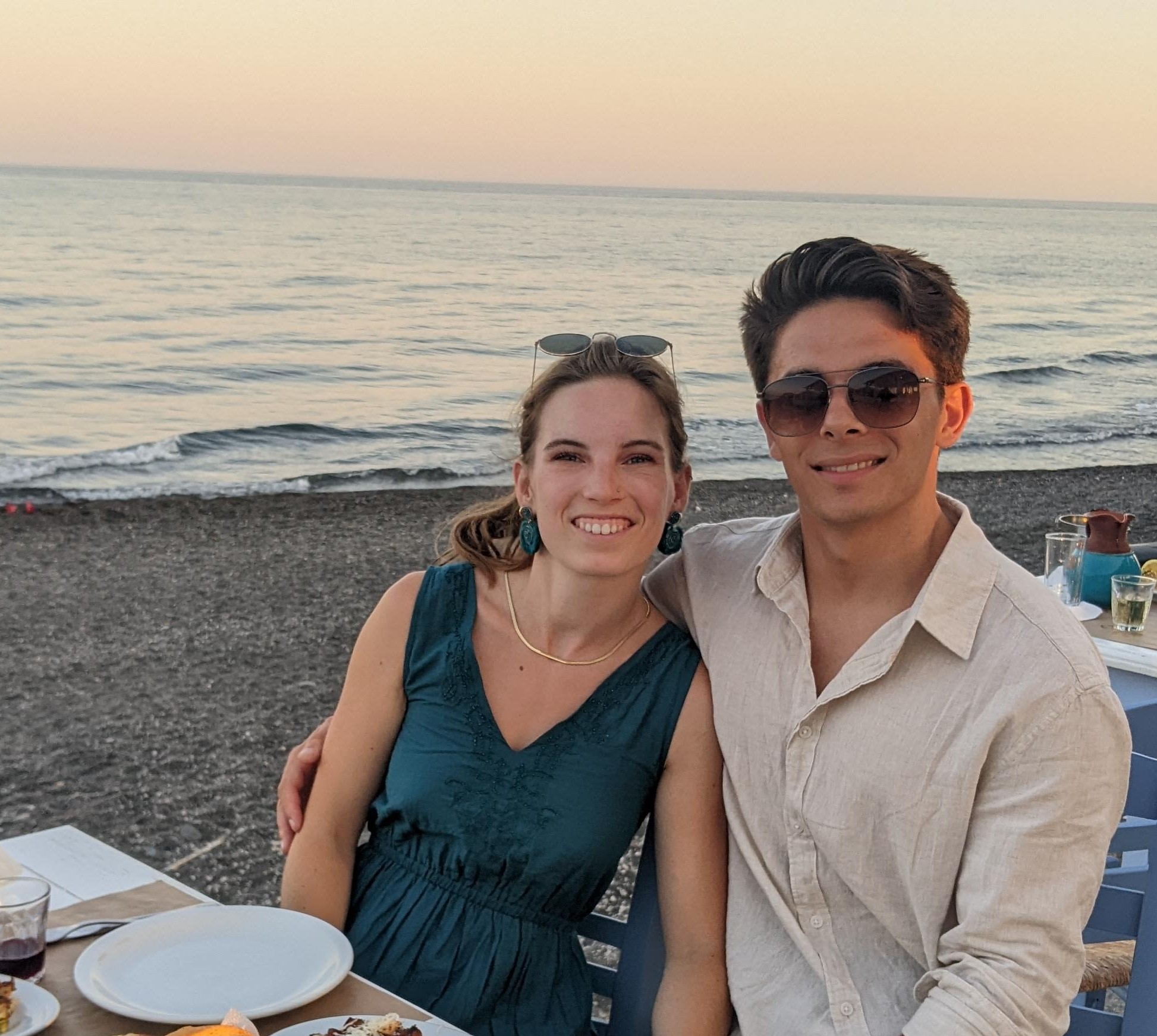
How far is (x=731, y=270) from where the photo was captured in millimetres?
39469

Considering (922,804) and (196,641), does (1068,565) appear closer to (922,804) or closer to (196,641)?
(922,804)

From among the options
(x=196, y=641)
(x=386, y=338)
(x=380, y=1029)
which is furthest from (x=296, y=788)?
(x=386, y=338)

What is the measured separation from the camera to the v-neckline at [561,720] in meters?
2.47

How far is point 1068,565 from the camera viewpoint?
432cm

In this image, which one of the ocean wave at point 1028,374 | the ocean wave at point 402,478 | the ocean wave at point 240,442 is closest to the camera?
the ocean wave at point 402,478

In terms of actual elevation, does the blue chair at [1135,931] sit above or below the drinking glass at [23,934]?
below

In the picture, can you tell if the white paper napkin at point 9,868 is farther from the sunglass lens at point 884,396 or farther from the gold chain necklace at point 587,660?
the sunglass lens at point 884,396

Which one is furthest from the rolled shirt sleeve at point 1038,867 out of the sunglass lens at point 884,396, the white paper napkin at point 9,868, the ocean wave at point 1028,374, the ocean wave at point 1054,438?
the ocean wave at point 1028,374

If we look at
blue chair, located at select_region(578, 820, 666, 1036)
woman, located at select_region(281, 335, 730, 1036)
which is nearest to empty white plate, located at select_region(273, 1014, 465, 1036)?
woman, located at select_region(281, 335, 730, 1036)

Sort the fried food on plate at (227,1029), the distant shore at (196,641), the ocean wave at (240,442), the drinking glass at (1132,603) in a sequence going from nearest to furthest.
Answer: the fried food on plate at (227,1029) → the drinking glass at (1132,603) → the distant shore at (196,641) → the ocean wave at (240,442)

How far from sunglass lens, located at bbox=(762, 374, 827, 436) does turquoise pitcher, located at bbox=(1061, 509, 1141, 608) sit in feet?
7.94

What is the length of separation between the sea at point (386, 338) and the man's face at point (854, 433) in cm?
41

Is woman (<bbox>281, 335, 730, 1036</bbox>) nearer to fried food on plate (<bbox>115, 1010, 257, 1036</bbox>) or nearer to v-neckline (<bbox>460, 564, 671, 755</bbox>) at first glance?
v-neckline (<bbox>460, 564, 671, 755</bbox>)

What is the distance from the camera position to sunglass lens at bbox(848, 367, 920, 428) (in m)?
2.24
